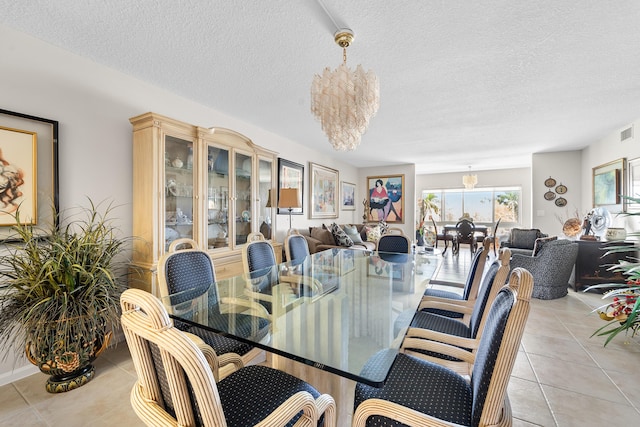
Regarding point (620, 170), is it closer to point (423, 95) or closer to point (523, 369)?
point (423, 95)

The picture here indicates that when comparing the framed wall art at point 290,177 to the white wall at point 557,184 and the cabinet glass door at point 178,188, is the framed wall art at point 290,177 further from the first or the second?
the white wall at point 557,184

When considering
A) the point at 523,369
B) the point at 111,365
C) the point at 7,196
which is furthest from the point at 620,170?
the point at 7,196

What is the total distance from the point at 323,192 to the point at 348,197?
4.72 ft

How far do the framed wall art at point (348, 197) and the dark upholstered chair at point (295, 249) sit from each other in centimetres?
354

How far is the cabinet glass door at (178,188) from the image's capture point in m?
2.47

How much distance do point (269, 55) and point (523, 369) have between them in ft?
10.00

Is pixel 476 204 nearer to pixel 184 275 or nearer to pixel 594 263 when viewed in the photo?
pixel 594 263

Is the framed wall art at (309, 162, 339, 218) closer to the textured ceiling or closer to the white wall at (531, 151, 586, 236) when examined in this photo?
the textured ceiling

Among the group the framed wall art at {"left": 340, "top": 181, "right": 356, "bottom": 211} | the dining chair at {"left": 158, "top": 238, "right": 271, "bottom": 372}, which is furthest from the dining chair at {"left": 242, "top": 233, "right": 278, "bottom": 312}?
the framed wall art at {"left": 340, "top": 181, "right": 356, "bottom": 211}

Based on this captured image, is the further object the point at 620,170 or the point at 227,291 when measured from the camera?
the point at 620,170

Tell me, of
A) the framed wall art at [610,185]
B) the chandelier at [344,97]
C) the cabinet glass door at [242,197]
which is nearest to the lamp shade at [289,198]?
the cabinet glass door at [242,197]

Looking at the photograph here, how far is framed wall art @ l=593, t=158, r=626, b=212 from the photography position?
3.87 meters

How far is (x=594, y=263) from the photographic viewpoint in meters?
3.79

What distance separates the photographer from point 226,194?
3.07 m
